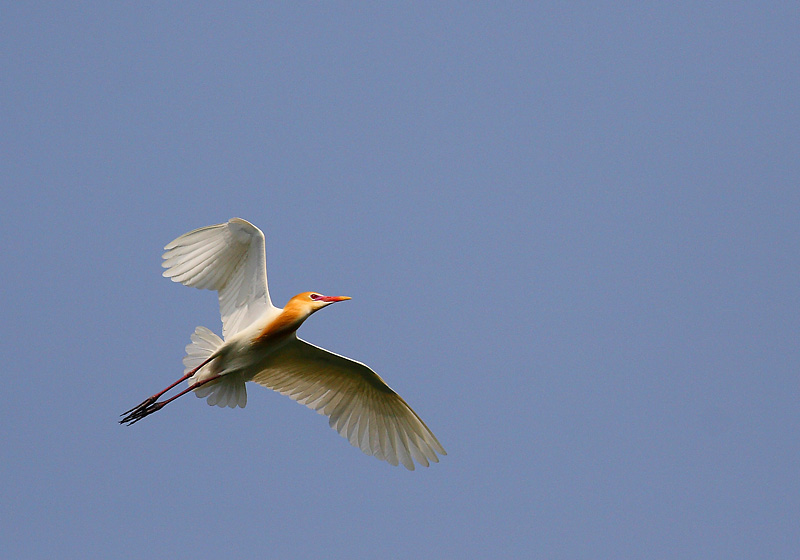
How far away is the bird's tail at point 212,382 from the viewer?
12109mm

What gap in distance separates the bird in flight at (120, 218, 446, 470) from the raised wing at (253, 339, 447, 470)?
14 mm

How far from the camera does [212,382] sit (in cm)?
1226

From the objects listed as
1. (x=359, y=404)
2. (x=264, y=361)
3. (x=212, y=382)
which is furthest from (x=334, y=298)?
(x=212, y=382)

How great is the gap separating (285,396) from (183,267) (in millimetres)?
2469

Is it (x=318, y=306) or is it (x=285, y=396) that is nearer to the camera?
(x=318, y=306)

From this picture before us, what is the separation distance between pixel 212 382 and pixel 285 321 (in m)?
1.49

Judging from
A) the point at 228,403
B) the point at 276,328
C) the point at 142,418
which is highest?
the point at 276,328

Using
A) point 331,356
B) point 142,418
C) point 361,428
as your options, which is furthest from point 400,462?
point 142,418

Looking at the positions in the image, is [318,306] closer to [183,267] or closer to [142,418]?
[183,267]

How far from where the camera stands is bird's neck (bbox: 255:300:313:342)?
11.7m

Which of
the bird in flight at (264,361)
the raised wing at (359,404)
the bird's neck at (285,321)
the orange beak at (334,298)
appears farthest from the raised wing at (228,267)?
the raised wing at (359,404)

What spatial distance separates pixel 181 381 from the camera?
11945 mm

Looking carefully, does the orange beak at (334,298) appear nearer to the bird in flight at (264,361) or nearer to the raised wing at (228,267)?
the bird in flight at (264,361)

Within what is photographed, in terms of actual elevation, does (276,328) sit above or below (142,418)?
above
